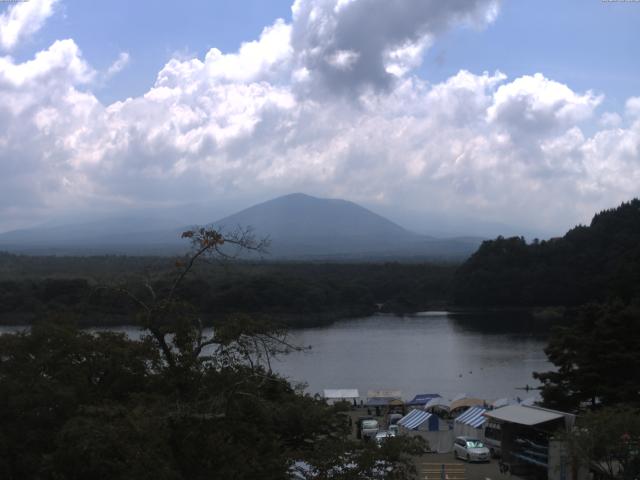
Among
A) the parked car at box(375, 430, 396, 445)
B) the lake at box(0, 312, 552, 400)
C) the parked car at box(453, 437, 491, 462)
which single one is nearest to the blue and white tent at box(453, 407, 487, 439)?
the parked car at box(453, 437, 491, 462)

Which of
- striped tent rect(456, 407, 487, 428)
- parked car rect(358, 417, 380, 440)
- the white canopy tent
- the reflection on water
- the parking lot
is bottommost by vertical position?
the reflection on water

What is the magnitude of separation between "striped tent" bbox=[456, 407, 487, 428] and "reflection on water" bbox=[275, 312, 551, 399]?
500 centimetres

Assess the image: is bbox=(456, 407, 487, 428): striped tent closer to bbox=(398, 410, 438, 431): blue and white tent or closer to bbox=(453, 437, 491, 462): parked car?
bbox=(398, 410, 438, 431): blue and white tent

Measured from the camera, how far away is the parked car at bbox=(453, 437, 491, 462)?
9.28 m

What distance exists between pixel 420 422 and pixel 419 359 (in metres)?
12.7

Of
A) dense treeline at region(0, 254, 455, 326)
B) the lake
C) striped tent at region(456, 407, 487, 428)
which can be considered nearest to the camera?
striped tent at region(456, 407, 487, 428)

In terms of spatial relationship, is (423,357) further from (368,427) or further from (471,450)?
(471,450)

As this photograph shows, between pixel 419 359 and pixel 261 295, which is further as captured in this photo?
pixel 261 295

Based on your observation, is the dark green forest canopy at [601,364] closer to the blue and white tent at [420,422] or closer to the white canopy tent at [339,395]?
the blue and white tent at [420,422]

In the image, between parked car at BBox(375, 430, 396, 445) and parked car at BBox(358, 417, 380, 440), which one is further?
parked car at BBox(358, 417, 380, 440)

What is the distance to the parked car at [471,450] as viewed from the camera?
9.28m

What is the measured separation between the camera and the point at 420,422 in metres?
10.9

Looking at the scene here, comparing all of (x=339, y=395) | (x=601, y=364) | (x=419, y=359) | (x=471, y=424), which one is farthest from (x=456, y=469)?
(x=419, y=359)

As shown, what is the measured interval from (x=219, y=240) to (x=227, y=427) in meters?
1.01
